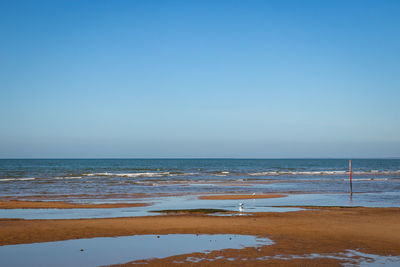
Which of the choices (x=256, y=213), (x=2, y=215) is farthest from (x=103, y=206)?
(x=256, y=213)

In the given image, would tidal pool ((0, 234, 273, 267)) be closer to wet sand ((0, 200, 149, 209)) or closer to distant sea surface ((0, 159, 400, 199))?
wet sand ((0, 200, 149, 209))

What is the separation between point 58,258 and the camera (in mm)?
10461

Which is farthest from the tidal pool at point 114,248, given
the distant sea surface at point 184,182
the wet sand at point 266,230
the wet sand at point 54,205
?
the distant sea surface at point 184,182

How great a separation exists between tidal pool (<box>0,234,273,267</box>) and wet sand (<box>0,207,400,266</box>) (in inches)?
24.1

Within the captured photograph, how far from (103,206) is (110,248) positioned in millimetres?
11535

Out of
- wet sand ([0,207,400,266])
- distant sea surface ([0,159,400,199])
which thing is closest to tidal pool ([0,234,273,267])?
wet sand ([0,207,400,266])

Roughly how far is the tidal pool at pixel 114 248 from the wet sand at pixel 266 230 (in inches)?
24.1

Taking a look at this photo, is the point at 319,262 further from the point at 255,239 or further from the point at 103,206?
the point at 103,206

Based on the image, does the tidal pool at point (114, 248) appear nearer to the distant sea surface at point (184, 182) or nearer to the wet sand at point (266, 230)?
the wet sand at point (266, 230)

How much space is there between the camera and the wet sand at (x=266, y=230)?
1077cm

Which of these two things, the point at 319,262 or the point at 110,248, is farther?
the point at 110,248

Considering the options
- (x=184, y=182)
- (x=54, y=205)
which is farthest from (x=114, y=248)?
(x=184, y=182)

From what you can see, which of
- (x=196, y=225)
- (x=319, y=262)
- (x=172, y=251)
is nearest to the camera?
(x=319, y=262)

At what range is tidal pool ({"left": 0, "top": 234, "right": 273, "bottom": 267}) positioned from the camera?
10.2 metres
